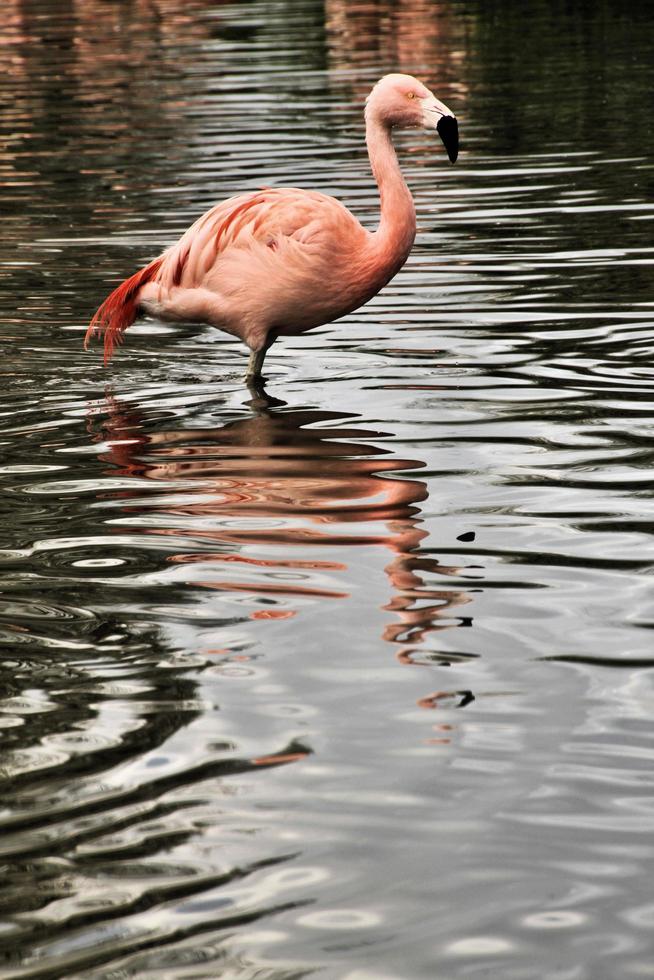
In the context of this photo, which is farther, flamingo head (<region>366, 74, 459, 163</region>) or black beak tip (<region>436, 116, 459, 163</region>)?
flamingo head (<region>366, 74, 459, 163</region>)

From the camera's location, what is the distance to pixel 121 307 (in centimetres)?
820

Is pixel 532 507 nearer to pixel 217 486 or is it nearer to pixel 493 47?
pixel 217 486

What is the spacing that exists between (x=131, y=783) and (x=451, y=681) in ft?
3.09

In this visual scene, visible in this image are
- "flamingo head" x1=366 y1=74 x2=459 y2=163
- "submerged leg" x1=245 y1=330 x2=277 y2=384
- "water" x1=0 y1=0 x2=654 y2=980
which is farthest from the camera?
"submerged leg" x1=245 y1=330 x2=277 y2=384

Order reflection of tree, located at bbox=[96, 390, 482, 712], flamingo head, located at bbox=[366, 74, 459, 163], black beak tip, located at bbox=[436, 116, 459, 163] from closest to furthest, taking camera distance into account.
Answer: reflection of tree, located at bbox=[96, 390, 482, 712] < black beak tip, located at bbox=[436, 116, 459, 163] < flamingo head, located at bbox=[366, 74, 459, 163]

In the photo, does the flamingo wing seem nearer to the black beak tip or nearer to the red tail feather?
the red tail feather

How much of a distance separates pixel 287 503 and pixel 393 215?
6.68ft

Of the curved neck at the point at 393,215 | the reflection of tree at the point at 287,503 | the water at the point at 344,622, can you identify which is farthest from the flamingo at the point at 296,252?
the reflection of tree at the point at 287,503

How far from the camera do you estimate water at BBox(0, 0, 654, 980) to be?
331cm

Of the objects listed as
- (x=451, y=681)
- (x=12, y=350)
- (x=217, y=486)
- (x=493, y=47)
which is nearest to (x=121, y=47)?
(x=493, y=47)

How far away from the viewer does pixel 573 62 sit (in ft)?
72.3

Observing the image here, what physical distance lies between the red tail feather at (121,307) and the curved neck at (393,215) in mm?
1151

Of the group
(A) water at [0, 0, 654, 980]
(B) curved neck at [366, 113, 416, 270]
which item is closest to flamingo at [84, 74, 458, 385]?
(B) curved neck at [366, 113, 416, 270]

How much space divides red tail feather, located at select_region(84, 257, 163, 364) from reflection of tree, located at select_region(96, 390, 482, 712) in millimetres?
539
